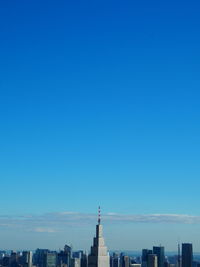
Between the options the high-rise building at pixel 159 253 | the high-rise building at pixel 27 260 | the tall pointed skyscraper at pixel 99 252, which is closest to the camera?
the tall pointed skyscraper at pixel 99 252

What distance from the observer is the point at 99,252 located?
54.3 meters

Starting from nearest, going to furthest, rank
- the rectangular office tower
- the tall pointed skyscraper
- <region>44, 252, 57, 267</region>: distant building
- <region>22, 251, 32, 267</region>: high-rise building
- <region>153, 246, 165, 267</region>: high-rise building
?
the tall pointed skyscraper, the rectangular office tower, <region>153, 246, 165, 267</region>: high-rise building, <region>22, 251, 32, 267</region>: high-rise building, <region>44, 252, 57, 267</region>: distant building

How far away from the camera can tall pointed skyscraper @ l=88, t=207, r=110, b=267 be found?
54.2m

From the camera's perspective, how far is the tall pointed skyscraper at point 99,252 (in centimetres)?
5419

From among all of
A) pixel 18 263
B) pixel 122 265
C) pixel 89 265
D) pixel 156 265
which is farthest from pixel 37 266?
pixel 89 265

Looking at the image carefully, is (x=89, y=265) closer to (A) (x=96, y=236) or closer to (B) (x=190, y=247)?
(A) (x=96, y=236)

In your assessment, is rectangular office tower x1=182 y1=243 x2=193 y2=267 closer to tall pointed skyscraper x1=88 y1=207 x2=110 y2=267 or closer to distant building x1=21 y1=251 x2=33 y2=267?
distant building x1=21 y1=251 x2=33 y2=267

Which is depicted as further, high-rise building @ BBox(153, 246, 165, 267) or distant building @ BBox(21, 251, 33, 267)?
distant building @ BBox(21, 251, 33, 267)

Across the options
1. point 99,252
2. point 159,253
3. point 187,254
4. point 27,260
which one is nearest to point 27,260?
point 27,260

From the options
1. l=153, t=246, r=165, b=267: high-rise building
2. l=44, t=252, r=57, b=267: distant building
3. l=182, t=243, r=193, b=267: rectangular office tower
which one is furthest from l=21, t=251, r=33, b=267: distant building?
l=182, t=243, r=193, b=267: rectangular office tower

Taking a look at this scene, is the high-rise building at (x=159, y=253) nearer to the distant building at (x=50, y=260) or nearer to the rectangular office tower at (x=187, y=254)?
the rectangular office tower at (x=187, y=254)

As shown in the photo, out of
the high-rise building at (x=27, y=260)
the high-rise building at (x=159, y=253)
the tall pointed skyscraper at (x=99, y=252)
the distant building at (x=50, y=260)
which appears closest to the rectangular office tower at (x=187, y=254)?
the high-rise building at (x=159, y=253)

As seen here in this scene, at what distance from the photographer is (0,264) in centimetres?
17688

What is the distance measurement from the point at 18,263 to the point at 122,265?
41412mm
